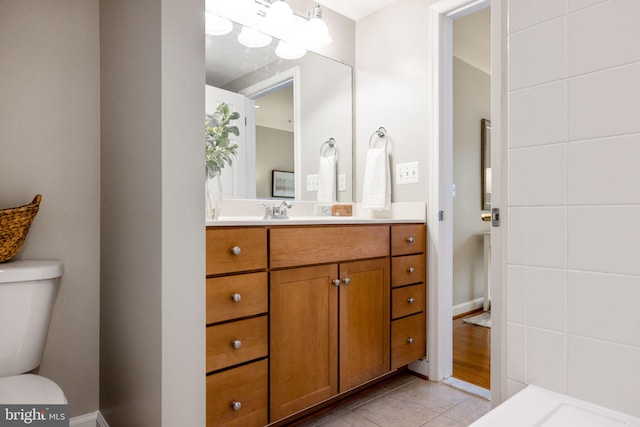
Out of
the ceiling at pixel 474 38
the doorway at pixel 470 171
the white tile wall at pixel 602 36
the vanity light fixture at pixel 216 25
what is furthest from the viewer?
the doorway at pixel 470 171

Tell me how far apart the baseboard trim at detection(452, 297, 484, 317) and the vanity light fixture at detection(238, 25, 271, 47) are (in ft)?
8.72

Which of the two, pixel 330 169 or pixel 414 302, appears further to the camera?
pixel 330 169

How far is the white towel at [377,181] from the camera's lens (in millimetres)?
2270

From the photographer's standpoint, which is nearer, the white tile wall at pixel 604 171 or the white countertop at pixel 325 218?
the white tile wall at pixel 604 171

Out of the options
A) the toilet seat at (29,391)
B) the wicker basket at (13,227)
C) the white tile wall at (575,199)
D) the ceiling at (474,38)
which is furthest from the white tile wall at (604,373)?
the ceiling at (474,38)

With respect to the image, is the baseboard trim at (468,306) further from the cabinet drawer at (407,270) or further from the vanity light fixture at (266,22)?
the vanity light fixture at (266,22)

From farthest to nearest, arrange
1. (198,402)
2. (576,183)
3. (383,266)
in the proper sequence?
(383,266), (198,402), (576,183)

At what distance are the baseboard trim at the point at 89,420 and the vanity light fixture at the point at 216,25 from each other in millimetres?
1861

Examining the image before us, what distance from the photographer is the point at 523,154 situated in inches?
31.9

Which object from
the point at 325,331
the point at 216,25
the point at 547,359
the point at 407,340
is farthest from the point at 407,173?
the point at 547,359

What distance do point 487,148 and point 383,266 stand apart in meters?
2.35

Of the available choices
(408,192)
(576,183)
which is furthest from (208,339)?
(408,192)

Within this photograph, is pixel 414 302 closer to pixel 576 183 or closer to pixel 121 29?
pixel 576 183

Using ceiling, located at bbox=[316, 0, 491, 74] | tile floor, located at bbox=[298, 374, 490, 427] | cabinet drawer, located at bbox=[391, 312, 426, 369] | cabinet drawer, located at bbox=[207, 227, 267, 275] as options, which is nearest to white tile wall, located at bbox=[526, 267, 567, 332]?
cabinet drawer, located at bbox=[207, 227, 267, 275]
